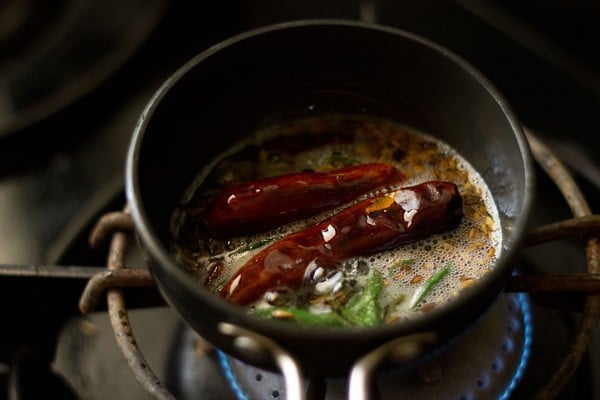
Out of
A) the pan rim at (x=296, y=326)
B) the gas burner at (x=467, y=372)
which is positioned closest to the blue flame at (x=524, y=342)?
the gas burner at (x=467, y=372)

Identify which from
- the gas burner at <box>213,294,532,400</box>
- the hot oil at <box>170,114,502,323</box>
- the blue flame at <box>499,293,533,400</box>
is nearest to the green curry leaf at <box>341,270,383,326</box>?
the hot oil at <box>170,114,502,323</box>

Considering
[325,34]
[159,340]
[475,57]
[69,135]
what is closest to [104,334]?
[159,340]

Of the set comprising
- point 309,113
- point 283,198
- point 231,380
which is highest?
point 309,113

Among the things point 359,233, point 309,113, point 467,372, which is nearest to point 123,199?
point 309,113

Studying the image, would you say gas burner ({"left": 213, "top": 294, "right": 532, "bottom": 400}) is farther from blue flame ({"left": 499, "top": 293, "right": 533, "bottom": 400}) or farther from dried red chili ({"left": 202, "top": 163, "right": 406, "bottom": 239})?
dried red chili ({"left": 202, "top": 163, "right": 406, "bottom": 239})

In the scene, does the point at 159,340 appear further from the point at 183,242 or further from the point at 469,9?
the point at 469,9

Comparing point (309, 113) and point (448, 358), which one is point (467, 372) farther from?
point (309, 113)

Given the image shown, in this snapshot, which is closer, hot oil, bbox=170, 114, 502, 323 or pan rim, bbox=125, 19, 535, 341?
pan rim, bbox=125, 19, 535, 341
